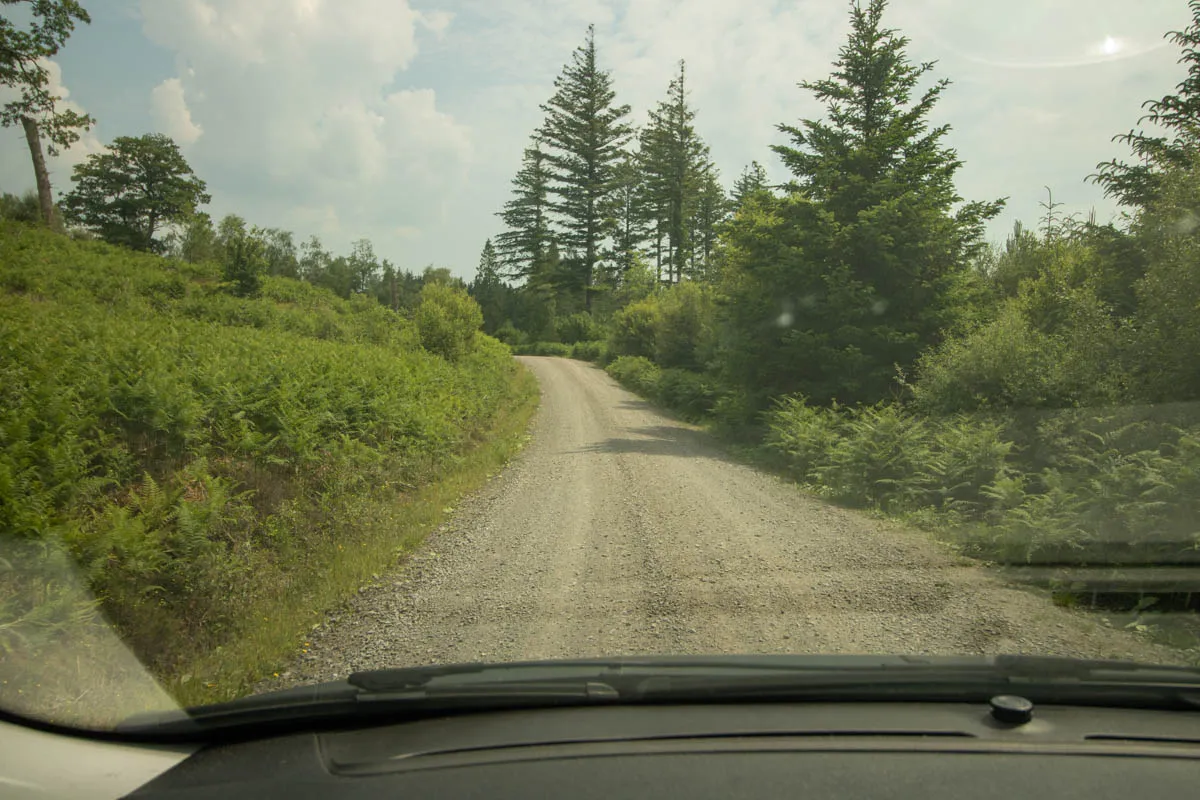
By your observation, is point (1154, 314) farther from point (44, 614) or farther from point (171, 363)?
point (171, 363)

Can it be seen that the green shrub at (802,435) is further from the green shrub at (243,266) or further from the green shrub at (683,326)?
→ the green shrub at (243,266)

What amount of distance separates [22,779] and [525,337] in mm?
60683

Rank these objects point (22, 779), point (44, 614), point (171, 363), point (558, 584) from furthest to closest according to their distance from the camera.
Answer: point (171, 363), point (558, 584), point (44, 614), point (22, 779)

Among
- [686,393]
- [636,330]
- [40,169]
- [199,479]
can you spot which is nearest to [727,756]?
[199,479]

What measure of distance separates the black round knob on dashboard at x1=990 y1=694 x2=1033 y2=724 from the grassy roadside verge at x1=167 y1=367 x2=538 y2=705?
4301 millimetres

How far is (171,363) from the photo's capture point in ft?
30.8

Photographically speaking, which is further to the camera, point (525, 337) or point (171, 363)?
point (525, 337)

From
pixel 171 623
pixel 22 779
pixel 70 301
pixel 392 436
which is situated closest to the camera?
pixel 22 779

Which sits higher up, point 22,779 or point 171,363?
point 171,363

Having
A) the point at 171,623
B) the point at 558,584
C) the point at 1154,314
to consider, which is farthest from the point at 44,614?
the point at 1154,314

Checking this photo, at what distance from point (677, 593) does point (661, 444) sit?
11.2 m

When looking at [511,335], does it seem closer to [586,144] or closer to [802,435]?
[586,144]

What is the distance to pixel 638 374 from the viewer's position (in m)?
33.8

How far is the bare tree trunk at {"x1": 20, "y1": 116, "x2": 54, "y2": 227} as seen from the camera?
2508 cm
